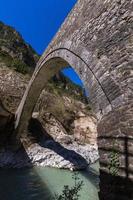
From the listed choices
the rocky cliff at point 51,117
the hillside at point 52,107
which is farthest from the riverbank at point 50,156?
the hillside at point 52,107

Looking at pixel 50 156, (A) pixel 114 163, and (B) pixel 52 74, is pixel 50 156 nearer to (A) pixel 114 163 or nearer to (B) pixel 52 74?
(B) pixel 52 74

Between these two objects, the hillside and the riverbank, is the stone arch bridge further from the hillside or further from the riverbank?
the hillside

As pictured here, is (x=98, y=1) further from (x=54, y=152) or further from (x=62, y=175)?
(x=54, y=152)

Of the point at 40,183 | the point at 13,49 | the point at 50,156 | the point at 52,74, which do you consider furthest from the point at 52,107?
the point at 13,49

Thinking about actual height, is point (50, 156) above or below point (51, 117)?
below

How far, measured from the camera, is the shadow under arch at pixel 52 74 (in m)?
4.49

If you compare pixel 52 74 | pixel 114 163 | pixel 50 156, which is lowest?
pixel 114 163

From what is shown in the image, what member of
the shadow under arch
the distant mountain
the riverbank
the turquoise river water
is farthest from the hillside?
the turquoise river water

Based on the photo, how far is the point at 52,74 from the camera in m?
11.0

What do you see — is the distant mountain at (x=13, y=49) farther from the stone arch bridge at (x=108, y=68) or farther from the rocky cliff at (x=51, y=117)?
the stone arch bridge at (x=108, y=68)

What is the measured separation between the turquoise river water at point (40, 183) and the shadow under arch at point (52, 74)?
320 centimetres

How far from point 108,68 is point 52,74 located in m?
6.86

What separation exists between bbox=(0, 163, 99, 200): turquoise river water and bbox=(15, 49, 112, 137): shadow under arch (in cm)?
320

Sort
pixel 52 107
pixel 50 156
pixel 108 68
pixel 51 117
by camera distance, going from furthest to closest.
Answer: pixel 52 107
pixel 51 117
pixel 50 156
pixel 108 68
